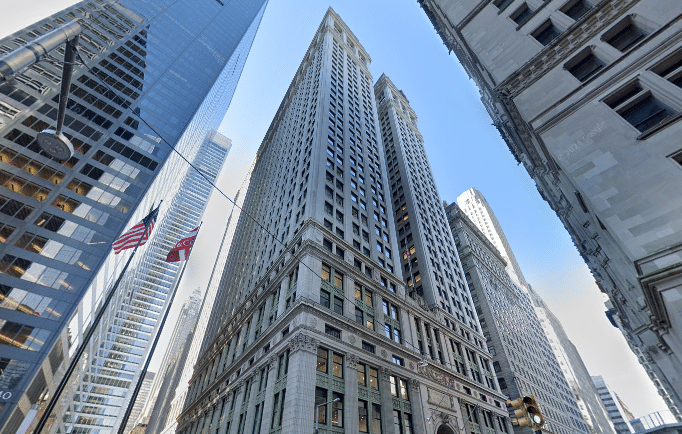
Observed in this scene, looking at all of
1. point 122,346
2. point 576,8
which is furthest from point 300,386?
point 122,346

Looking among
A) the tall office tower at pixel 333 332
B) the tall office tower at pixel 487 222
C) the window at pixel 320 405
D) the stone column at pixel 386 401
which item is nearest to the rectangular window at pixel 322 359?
the tall office tower at pixel 333 332

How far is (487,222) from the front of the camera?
165 metres

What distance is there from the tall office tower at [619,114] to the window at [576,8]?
0.07 meters

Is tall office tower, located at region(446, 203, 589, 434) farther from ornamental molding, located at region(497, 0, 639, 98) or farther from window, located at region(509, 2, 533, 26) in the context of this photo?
window, located at region(509, 2, 533, 26)

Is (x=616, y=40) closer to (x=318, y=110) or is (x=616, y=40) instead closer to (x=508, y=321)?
(x=318, y=110)

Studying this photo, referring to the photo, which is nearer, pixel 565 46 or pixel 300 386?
pixel 565 46

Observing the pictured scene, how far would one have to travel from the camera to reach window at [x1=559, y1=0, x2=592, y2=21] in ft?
71.8

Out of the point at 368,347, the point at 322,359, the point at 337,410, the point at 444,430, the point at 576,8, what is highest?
the point at 576,8

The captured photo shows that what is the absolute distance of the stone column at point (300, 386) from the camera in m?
23.0

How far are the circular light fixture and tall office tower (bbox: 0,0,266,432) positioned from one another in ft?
55.7

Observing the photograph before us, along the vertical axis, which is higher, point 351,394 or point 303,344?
point 303,344

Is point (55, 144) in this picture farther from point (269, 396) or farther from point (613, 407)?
point (613, 407)

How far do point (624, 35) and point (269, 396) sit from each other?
119 ft

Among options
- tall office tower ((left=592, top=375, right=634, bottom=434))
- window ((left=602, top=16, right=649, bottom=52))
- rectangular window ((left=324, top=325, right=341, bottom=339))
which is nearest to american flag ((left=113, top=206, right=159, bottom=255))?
rectangular window ((left=324, top=325, right=341, bottom=339))
